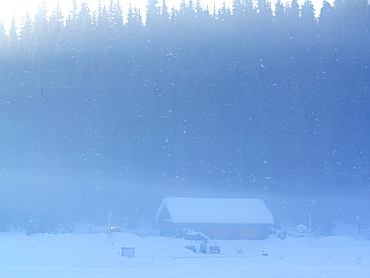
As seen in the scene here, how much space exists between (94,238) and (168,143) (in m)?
18.5

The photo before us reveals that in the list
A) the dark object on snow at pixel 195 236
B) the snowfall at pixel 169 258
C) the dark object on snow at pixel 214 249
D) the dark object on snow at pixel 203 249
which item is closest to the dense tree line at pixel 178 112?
the dark object on snow at pixel 195 236

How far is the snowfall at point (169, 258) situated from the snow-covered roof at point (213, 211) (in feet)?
8.84

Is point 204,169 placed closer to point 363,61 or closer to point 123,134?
point 123,134

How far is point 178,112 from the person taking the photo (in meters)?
58.7

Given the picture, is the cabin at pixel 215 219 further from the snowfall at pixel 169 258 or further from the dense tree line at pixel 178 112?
the dense tree line at pixel 178 112

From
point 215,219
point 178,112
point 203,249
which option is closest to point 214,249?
point 203,249

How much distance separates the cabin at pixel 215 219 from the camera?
47156mm

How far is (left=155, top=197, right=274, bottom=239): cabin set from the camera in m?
47.2

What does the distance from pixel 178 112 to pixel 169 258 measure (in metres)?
27.6

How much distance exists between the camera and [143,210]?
5397 centimetres

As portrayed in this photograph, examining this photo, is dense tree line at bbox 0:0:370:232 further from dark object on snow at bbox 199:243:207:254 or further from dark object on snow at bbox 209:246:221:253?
dark object on snow at bbox 209:246:221:253

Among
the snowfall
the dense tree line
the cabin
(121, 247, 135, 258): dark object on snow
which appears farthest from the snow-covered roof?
(121, 247, 135, 258): dark object on snow

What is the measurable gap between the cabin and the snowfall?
2.10 metres

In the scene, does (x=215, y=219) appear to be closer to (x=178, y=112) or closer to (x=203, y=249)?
(x=203, y=249)
